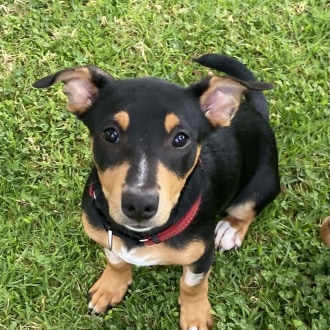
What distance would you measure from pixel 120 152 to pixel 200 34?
281cm

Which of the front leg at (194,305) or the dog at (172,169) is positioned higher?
the dog at (172,169)

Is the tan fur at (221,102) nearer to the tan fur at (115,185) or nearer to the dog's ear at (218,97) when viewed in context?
the dog's ear at (218,97)

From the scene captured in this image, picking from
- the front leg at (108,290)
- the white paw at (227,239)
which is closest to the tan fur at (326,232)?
the white paw at (227,239)

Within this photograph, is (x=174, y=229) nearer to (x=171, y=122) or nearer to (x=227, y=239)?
(x=171, y=122)

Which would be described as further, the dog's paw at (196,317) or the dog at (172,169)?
the dog's paw at (196,317)

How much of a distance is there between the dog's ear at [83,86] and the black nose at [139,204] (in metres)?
0.68

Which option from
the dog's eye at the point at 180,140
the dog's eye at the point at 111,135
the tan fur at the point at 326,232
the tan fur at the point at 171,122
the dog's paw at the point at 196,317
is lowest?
the dog's paw at the point at 196,317

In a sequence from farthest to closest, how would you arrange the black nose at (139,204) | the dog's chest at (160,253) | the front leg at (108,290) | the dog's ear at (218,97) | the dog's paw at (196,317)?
the front leg at (108,290), the dog's paw at (196,317), the dog's chest at (160,253), the dog's ear at (218,97), the black nose at (139,204)

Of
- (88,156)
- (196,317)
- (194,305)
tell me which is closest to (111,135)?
A: (194,305)

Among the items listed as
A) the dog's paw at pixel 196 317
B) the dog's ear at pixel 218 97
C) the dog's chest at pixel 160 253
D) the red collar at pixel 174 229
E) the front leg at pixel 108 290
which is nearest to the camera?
the dog's ear at pixel 218 97

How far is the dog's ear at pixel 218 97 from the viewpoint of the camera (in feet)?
11.3

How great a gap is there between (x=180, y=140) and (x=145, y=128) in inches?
7.6

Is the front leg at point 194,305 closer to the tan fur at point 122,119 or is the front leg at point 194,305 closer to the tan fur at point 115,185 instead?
the tan fur at point 115,185

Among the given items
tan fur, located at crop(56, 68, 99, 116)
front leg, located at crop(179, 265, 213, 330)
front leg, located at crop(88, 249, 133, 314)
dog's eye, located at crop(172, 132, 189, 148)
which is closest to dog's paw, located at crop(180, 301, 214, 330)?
front leg, located at crop(179, 265, 213, 330)
